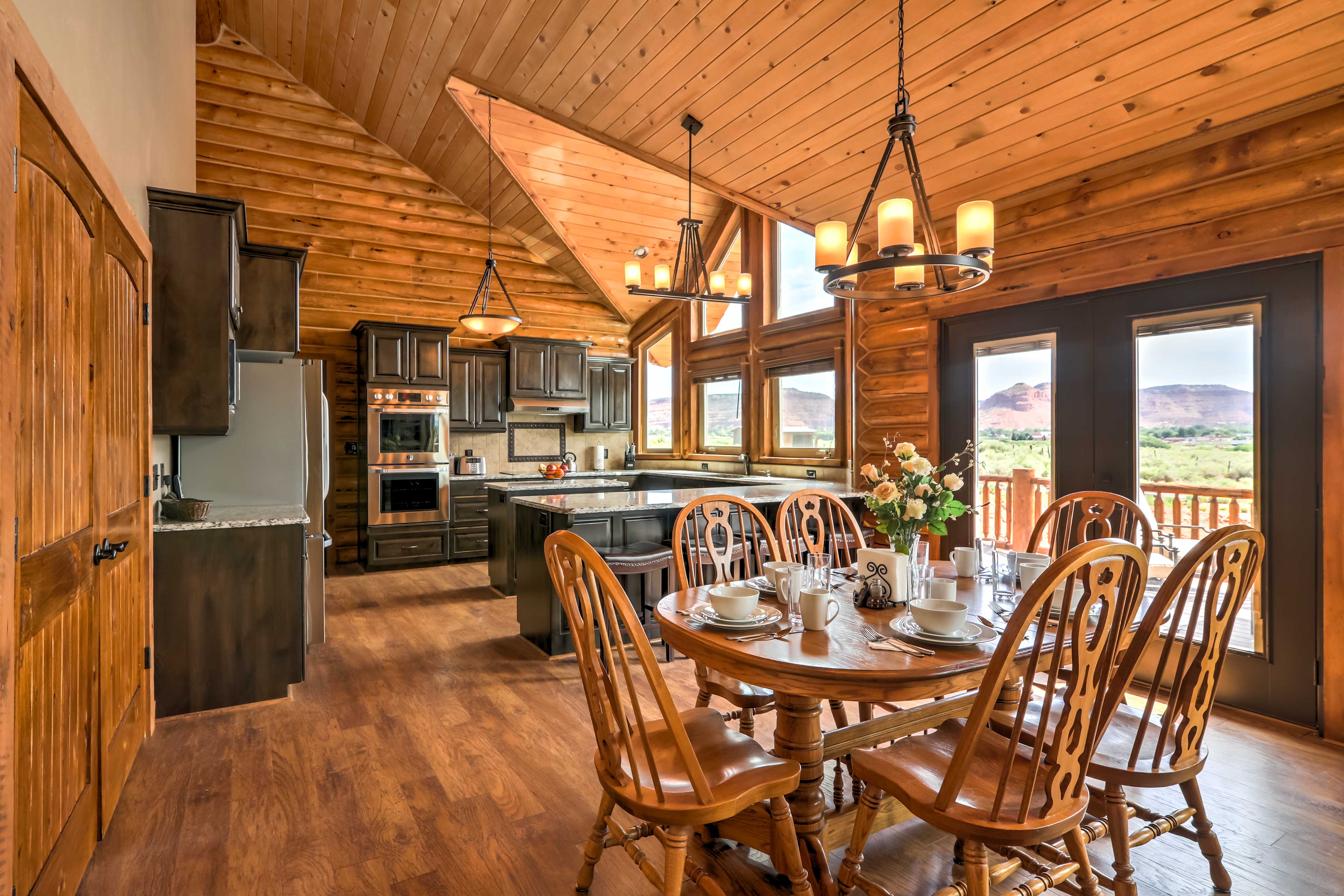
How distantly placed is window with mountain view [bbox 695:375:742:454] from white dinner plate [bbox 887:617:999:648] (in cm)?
493

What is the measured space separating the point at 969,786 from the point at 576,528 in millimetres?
2656

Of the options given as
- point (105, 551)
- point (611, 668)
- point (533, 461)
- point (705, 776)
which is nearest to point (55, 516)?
point (105, 551)

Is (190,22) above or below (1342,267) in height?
above

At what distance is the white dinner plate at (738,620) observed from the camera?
180 centimetres

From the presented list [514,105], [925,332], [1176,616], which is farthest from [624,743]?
[514,105]

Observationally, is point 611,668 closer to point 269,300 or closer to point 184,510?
point 184,510

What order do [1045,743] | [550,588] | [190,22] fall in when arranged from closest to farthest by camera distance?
1. [1045,743]
2. [550,588]
3. [190,22]

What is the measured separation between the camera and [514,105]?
511cm

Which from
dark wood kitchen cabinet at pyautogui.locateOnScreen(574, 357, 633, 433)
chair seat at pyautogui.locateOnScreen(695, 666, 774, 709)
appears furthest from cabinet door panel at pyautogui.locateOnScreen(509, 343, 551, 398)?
chair seat at pyautogui.locateOnScreen(695, 666, 774, 709)

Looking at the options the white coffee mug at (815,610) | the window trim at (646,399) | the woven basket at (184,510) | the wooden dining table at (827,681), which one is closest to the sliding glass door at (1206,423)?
the wooden dining table at (827,681)

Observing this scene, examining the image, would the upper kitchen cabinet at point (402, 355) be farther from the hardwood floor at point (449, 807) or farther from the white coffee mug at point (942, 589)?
the white coffee mug at point (942, 589)

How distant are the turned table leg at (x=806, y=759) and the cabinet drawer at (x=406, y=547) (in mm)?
5339

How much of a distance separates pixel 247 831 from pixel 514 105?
469 centimetres

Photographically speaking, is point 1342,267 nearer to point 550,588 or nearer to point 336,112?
point 550,588
